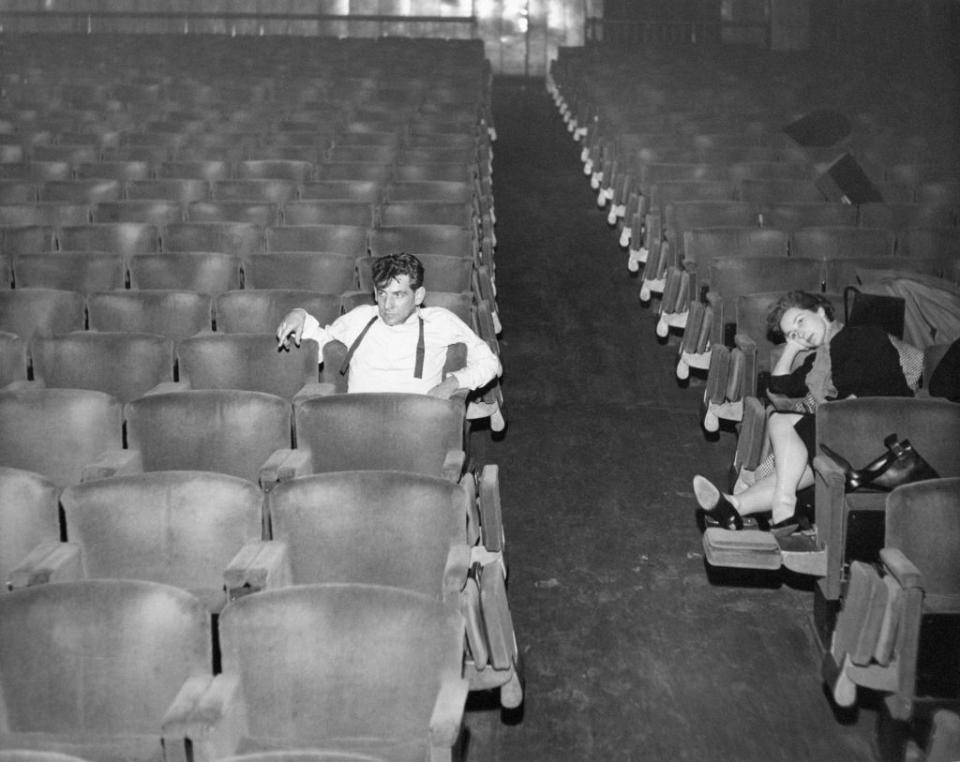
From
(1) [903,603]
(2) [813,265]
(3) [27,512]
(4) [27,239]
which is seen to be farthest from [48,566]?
(2) [813,265]

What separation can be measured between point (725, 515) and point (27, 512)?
3.08 ft

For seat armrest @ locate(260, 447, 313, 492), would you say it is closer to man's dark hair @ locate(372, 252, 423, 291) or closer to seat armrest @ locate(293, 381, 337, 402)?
seat armrest @ locate(293, 381, 337, 402)

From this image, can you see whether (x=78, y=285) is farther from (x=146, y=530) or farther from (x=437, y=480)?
(x=437, y=480)

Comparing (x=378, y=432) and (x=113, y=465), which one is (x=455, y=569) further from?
(x=113, y=465)

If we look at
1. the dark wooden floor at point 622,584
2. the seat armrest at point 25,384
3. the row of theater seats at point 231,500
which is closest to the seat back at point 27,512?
the row of theater seats at point 231,500

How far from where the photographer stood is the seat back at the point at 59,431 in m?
1.46

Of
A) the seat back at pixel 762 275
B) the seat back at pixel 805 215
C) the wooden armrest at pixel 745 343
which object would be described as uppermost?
the seat back at pixel 805 215

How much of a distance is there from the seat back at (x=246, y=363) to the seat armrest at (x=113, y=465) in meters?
0.30

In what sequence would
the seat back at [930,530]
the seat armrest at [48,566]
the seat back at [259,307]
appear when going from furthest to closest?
the seat back at [259,307], the seat back at [930,530], the seat armrest at [48,566]

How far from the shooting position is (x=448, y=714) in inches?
34.7

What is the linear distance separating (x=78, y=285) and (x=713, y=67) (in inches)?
158

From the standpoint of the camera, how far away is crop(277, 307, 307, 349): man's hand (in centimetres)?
164

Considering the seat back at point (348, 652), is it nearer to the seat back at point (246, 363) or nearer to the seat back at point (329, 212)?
the seat back at point (246, 363)

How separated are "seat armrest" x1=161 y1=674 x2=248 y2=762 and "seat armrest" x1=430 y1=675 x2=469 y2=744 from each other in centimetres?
18
